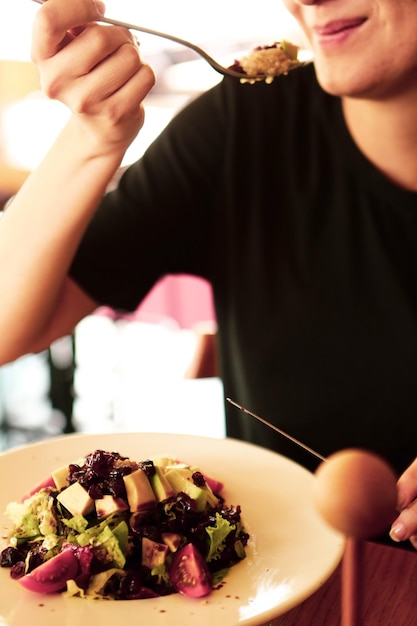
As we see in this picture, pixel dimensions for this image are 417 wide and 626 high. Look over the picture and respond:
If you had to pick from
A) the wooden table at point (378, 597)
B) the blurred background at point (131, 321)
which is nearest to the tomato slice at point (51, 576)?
the wooden table at point (378, 597)

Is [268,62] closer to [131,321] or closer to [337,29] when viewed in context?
[337,29]

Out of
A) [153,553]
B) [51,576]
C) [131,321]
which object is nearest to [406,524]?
[153,553]

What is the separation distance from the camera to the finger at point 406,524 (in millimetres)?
1021

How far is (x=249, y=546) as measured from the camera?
1.10 metres

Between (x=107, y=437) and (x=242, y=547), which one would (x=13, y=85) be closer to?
(x=107, y=437)

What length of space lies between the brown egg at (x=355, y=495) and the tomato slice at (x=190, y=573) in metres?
0.49

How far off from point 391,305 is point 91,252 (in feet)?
2.19

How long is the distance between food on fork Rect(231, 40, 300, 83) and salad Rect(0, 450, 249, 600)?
77 centimetres

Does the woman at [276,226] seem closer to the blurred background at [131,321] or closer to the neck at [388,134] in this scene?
the neck at [388,134]

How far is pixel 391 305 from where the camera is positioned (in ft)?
4.94

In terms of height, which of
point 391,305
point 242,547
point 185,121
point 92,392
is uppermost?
point 185,121

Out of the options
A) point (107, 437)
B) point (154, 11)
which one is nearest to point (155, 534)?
point (107, 437)

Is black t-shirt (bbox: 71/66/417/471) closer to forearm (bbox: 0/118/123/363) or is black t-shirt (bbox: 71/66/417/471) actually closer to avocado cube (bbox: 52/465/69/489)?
forearm (bbox: 0/118/123/363)

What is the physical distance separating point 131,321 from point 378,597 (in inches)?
145
